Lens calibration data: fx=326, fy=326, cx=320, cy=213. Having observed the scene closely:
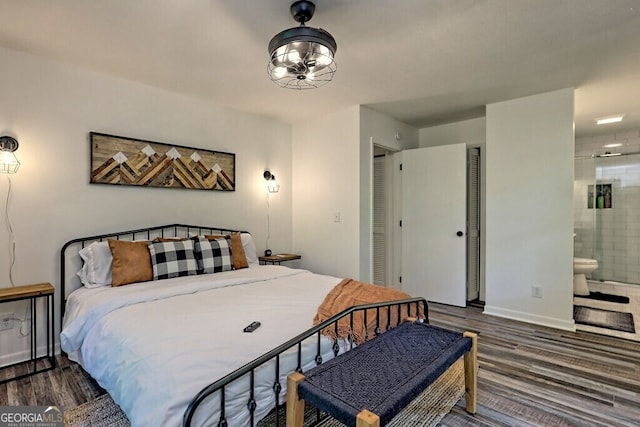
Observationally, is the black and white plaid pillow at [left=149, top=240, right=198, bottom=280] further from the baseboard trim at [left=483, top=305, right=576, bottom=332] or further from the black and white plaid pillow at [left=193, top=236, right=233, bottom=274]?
the baseboard trim at [left=483, top=305, right=576, bottom=332]

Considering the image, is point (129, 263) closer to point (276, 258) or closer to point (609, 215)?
point (276, 258)

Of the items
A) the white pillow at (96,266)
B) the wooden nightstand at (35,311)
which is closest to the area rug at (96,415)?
the wooden nightstand at (35,311)

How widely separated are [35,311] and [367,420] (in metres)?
2.80

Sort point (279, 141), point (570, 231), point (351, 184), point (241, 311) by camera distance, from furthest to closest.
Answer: point (279, 141)
point (351, 184)
point (570, 231)
point (241, 311)

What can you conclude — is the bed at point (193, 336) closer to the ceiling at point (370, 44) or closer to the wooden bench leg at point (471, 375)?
the wooden bench leg at point (471, 375)

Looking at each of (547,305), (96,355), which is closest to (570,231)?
(547,305)

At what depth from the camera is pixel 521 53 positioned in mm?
2553

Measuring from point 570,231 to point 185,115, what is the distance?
162 inches

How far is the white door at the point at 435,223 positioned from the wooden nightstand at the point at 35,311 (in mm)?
3878

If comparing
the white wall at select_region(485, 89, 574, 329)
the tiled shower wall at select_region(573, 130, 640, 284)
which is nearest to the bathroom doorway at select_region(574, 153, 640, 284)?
the tiled shower wall at select_region(573, 130, 640, 284)

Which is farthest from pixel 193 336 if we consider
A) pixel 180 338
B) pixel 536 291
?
pixel 536 291

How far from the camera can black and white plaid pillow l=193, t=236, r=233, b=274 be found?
295 centimetres

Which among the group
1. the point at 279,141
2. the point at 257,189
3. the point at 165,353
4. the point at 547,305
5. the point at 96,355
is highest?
the point at 279,141

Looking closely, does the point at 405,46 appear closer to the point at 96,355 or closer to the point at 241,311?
the point at 241,311
